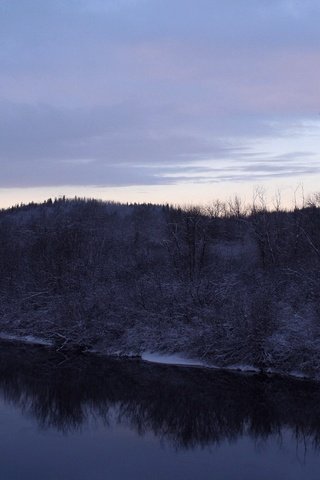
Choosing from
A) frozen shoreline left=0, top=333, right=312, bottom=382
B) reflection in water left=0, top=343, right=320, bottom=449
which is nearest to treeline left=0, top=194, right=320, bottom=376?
frozen shoreline left=0, top=333, right=312, bottom=382

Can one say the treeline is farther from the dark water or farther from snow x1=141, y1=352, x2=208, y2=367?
the dark water

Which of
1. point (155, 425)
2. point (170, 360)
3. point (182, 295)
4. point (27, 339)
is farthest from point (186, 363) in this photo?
point (27, 339)

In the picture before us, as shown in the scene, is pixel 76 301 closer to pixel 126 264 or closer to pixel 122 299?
pixel 122 299

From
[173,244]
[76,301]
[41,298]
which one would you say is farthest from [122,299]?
[173,244]

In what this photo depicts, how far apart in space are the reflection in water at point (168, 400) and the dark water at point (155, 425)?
0.03 m

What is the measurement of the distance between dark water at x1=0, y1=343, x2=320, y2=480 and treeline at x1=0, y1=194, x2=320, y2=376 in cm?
135

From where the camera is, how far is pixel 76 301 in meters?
26.9

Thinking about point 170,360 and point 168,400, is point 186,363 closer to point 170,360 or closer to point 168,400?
point 170,360

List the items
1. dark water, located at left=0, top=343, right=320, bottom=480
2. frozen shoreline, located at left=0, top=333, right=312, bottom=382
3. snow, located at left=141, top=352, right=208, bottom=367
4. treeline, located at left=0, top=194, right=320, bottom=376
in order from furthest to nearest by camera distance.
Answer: snow, located at left=141, top=352, right=208, bottom=367
treeline, located at left=0, top=194, right=320, bottom=376
frozen shoreline, located at left=0, top=333, right=312, bottom=382
dark water, located at left=0, top=343, right=320, bottom=480

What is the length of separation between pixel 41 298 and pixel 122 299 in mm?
6159

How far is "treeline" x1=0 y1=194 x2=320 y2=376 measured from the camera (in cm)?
1961

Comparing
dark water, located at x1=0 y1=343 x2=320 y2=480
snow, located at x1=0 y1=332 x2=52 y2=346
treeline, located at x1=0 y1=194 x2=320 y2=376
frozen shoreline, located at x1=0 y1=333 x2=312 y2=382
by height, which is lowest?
dark water, located at x1=0 y1=343 x2=320 y2=480

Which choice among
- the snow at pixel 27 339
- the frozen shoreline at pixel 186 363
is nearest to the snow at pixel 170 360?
the frozen shoreline at pixel 186 363

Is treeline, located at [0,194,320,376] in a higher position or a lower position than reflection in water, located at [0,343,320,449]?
higher
